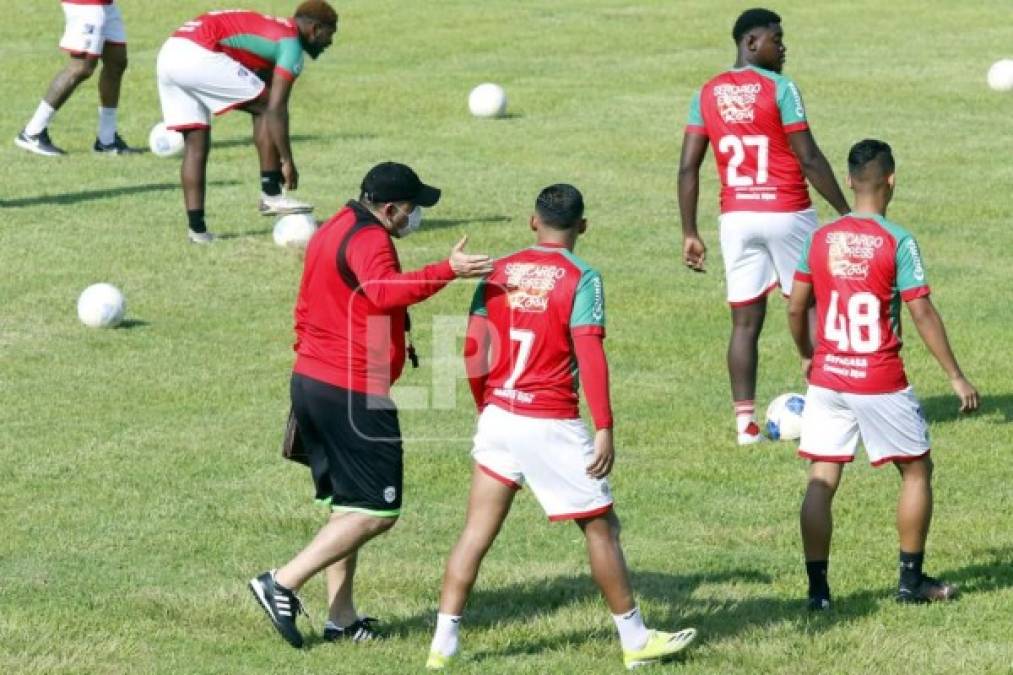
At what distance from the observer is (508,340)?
808 centimetres

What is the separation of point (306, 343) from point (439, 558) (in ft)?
6.37

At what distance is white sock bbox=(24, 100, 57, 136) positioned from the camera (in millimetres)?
21266

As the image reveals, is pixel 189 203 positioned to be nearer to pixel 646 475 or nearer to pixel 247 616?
pixel 646 475

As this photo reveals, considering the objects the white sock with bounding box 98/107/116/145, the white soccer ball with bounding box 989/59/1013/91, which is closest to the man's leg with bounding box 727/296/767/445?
the white sock with bounding box 98/107/116/145

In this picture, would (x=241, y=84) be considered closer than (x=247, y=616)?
No

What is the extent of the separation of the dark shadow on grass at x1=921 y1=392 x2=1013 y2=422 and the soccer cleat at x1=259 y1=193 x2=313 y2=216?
24.1 feet

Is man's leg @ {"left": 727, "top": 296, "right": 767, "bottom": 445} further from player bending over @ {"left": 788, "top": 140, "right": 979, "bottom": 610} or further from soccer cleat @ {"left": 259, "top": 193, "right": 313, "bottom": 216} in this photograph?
soccer cleat @ {"left": 259, "top": 193, "right": 313, "bottom": 216}

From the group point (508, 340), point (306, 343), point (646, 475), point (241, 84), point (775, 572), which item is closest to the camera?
point (508, 340)

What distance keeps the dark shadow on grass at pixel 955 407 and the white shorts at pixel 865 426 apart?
3.99 meters

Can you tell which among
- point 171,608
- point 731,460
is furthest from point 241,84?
point 171,608

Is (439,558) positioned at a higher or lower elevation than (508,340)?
lower

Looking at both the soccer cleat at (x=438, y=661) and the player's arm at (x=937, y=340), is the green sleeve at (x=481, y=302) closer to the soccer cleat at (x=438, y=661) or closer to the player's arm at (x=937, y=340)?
the soccer cleat at (x=438, y=661)

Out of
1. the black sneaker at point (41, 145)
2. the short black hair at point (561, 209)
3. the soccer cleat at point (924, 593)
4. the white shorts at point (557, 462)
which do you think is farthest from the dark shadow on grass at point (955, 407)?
the black sneaker at point (41, 145)

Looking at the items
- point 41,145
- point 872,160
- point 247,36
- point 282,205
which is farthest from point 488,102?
point 872,160
